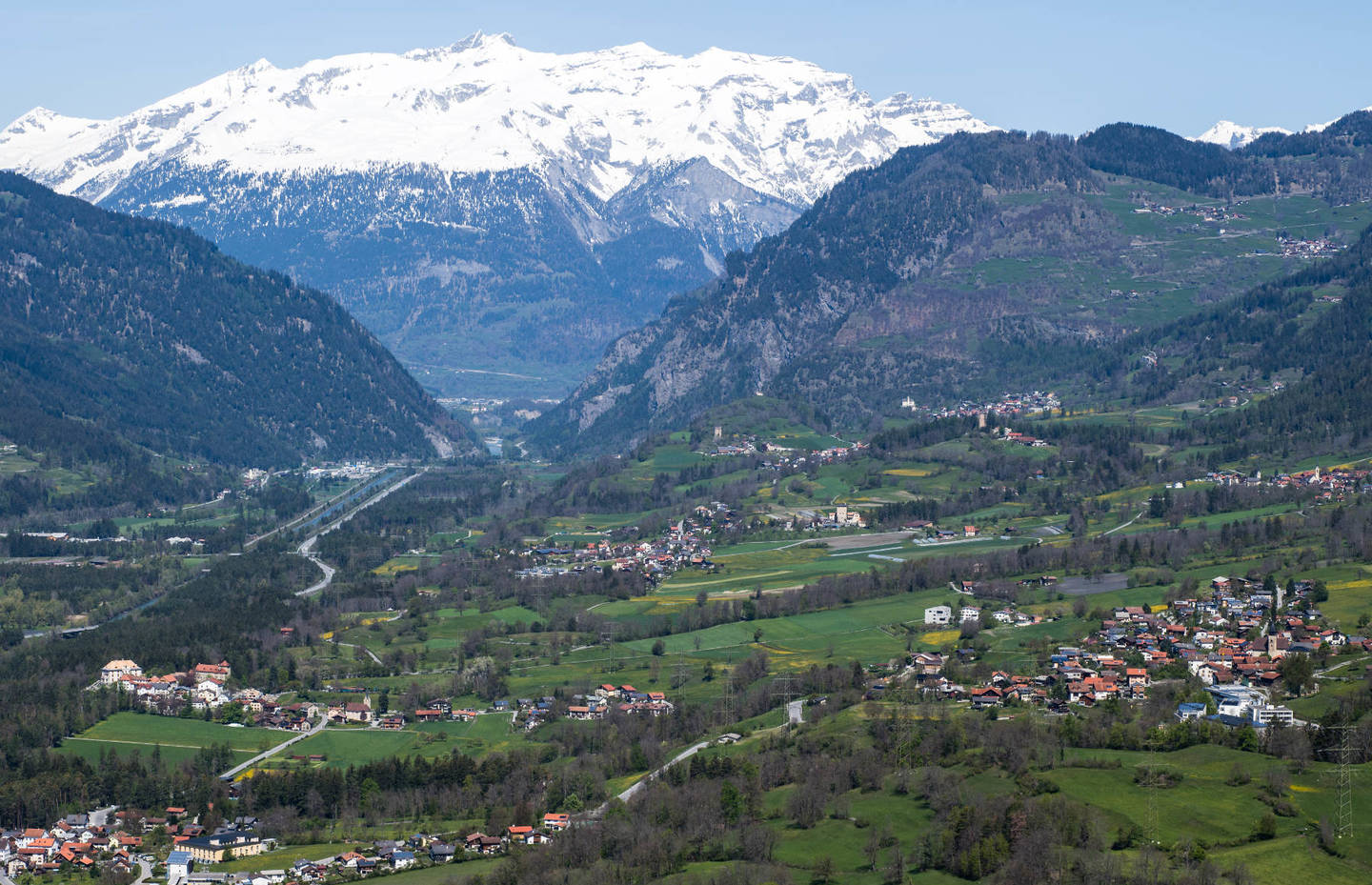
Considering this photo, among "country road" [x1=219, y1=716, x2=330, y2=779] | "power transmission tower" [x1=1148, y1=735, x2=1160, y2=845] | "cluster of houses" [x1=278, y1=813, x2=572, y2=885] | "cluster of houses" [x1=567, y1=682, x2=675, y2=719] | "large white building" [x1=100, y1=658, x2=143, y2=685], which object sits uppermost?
"large white building" [x1=100, y1=658, x2=143, y2=685]

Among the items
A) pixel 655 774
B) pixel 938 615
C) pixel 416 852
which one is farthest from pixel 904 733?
pixel 938 615

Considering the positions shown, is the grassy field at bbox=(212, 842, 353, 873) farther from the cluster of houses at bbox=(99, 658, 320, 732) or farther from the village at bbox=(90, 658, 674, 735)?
the cluster of houses at bbox=(99, 658, 320, 732)

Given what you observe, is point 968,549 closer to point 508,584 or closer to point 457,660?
point 508,584

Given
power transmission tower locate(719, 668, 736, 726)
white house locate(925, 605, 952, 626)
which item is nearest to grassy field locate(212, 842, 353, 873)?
power transmission tower locate(719, 668, 736, 726)

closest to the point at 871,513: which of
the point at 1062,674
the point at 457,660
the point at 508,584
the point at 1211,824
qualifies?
the point at 508,584

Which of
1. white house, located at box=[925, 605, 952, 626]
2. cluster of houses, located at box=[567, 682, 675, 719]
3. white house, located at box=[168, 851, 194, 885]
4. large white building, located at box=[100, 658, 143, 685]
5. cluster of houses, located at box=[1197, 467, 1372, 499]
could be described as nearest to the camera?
white house, located at box=[168, 851, 194, 885]

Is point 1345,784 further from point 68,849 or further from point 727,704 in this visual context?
point 68,849

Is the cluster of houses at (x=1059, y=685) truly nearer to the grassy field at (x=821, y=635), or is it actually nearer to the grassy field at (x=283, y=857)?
the grassy field at (x=821, y=635)
